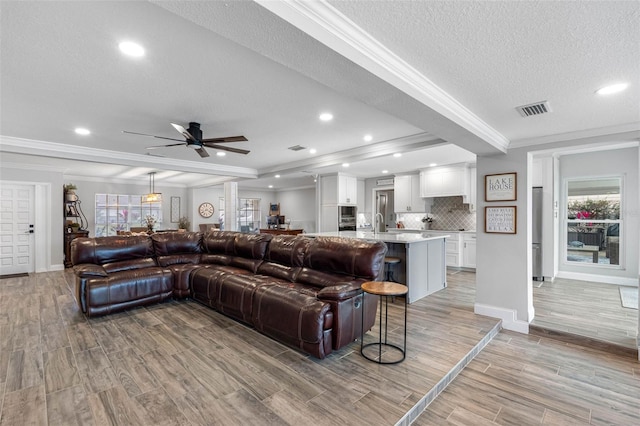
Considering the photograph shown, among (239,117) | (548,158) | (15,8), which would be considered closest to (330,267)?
(239,117)

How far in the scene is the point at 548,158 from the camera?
5.53 metres

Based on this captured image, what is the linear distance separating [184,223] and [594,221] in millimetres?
11392

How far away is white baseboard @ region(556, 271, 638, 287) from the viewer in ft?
17.1

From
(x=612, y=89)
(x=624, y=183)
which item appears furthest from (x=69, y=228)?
(x=624, y=183)

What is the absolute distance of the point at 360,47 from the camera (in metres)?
1.62

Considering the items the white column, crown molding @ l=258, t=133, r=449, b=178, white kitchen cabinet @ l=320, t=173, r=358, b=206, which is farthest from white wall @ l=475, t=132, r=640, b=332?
the white column

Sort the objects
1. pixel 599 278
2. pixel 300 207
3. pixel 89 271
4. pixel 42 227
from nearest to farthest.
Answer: pixel 89 271 < pixel 599 278 < pixel 42 227 < pixel 300 207

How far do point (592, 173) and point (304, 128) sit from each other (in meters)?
5.62

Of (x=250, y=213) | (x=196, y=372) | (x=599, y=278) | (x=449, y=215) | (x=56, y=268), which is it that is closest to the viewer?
(x=196, y=372)

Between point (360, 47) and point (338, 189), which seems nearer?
point (360, 47)

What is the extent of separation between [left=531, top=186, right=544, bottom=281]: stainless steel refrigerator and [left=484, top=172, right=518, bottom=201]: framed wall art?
2713 millimetres

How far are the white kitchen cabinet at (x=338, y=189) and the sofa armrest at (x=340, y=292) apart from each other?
15.9ft

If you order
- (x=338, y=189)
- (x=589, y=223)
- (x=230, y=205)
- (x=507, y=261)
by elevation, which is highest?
(x=338, y=189)

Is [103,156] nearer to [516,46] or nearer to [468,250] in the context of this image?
[516,46]
